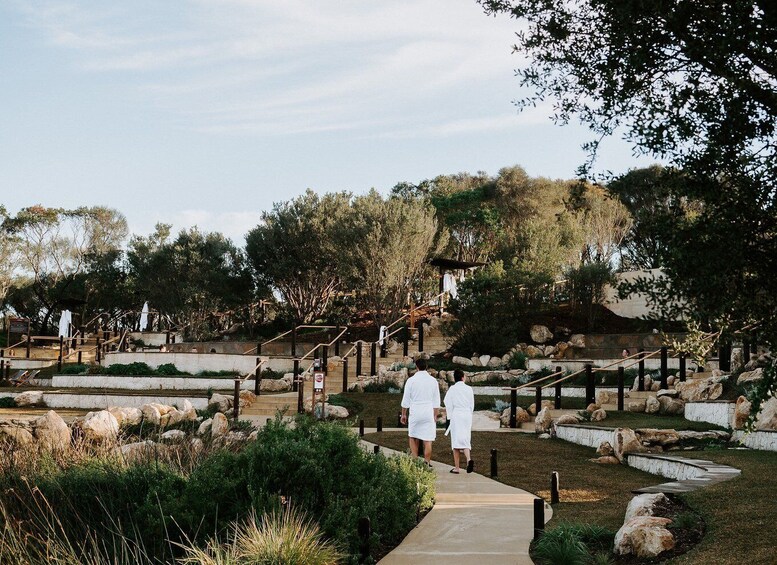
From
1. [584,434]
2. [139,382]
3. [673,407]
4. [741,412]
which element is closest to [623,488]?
[741,412]

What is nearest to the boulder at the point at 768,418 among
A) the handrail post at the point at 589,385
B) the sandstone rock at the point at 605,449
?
the sandstone rock at the point at 605,449

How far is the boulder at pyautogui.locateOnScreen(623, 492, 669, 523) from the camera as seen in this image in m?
8.22

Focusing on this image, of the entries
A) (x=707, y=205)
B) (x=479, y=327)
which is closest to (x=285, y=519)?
(x=707, y=205)

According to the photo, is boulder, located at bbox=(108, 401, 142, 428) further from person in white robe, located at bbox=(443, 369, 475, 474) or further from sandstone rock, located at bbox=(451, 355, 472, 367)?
sandstone rock, located at bbox=(451, 355, 472, 367)

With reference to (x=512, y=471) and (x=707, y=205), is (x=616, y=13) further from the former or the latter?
(x=512, y=471)

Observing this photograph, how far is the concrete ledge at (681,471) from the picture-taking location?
9414 millimetres

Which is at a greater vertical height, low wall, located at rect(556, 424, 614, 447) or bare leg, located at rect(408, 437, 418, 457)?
bare leg, located at rect(408, 437, 418, 457)

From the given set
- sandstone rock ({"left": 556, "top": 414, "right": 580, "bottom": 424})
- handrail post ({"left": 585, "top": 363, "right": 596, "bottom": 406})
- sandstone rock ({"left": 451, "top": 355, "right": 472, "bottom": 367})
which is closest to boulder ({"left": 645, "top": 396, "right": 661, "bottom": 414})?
handrail post ({"left": 585, "top": 363, "right": 596, "bottom": 406})

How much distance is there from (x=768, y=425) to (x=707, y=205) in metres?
8.54

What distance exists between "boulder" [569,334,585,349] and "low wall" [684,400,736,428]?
12800mm

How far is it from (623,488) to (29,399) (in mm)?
18967

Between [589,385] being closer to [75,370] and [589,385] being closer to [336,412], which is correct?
[336,412]

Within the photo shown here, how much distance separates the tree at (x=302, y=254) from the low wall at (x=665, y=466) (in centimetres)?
2674

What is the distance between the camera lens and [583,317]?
112 feet
